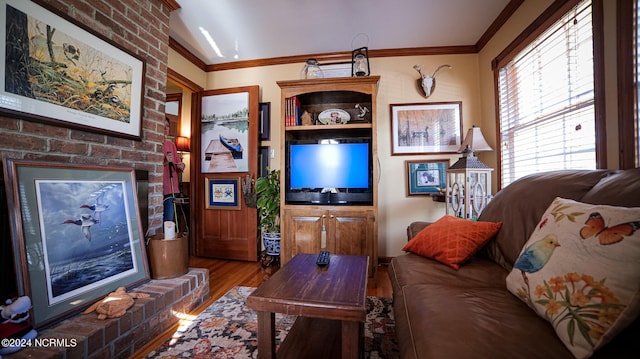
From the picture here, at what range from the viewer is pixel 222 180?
9.78ft

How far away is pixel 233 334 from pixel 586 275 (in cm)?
165

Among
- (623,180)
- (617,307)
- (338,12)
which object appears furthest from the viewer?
(338,12)

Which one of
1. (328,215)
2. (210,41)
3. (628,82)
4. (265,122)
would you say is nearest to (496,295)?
(628,82)

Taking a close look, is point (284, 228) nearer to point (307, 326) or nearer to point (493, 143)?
point (307, 326)

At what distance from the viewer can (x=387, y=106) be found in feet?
9.28

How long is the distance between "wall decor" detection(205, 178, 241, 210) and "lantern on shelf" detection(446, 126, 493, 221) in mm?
2388

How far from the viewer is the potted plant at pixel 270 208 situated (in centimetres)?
263

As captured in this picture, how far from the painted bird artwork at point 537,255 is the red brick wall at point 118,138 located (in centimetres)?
230

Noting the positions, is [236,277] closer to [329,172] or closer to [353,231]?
[353,231]

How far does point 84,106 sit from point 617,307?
97.1 inches

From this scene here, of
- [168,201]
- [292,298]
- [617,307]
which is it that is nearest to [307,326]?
[292,298]

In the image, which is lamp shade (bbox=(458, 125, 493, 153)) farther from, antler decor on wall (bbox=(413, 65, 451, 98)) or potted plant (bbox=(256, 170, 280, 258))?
potted plant (bbox=(256, 170, 280, 258))

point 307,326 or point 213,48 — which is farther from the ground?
point 213,48

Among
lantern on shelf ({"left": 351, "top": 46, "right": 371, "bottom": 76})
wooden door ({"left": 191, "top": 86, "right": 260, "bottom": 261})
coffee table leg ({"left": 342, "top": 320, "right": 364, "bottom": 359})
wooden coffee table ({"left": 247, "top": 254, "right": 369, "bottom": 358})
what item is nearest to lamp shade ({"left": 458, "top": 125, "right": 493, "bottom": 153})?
lantern on shelf ({"left": 351, "top": 46, "right": 371, "bottom": 76})
